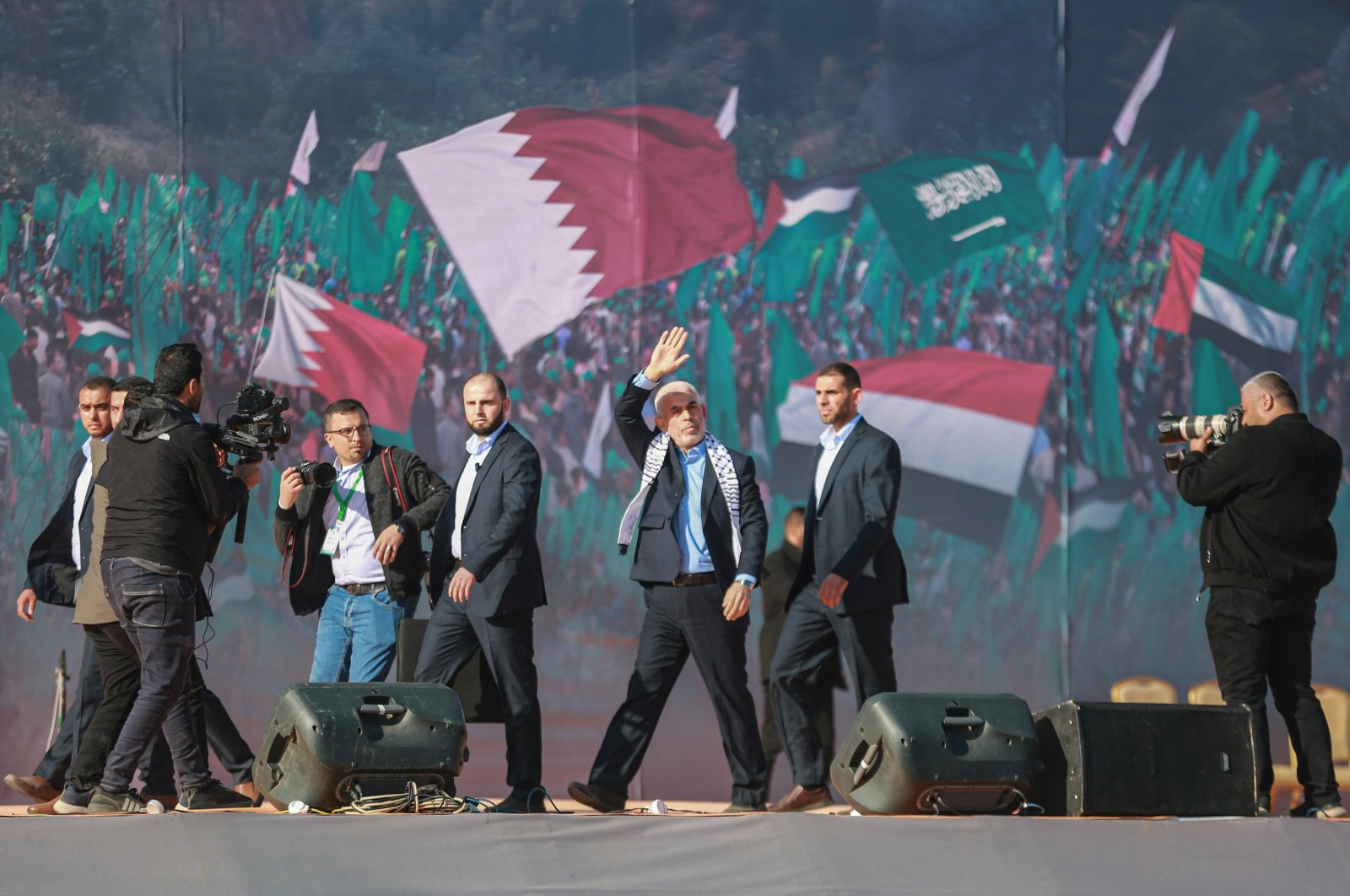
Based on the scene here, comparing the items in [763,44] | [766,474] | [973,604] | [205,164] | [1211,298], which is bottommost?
[973,604]

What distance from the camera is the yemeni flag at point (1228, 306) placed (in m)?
8.30

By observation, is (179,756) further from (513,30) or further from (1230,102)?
(1230,102)

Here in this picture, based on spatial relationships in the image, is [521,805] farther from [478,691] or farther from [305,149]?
[305,149]

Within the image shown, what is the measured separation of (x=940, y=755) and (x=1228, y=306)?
4.39 metres

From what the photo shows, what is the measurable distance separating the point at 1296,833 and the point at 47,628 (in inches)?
234

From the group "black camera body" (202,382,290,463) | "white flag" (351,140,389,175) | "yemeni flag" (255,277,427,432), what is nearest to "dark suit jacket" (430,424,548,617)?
"black camera body" (202,382,290,463)

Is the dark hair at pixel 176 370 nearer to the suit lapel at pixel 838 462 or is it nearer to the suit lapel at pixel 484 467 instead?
the suit lapel at pixel 484 467

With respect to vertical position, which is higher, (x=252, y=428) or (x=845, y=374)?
(x=845, y=374)

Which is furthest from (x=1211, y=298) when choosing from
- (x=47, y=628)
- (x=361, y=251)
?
(x=47, y=628)

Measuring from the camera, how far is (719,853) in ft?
15.3

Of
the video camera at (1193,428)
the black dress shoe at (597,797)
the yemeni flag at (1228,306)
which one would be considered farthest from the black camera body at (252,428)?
the yemeni flag at (1228,306)

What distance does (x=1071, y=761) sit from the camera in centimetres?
487

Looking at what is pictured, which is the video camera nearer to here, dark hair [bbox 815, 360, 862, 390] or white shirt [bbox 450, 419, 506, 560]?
dark hair [bbox 815, 360, 862, 390]

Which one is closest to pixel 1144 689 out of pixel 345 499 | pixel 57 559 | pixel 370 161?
pixel 345 499
